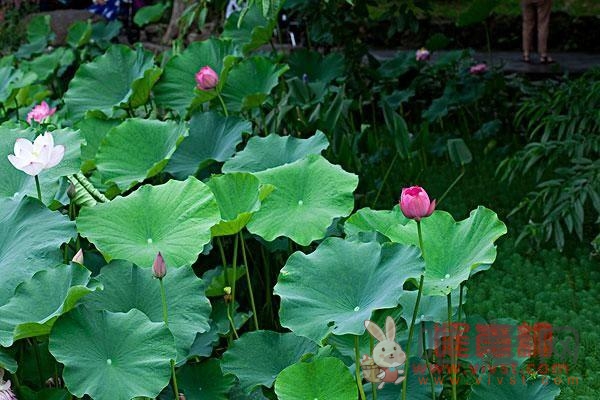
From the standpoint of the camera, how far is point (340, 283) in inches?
66.8

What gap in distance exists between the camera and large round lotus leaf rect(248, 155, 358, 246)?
200cm

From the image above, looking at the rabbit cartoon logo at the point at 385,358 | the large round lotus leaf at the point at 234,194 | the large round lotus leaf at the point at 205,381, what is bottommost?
the large round lotus leaf at the point at 205,381

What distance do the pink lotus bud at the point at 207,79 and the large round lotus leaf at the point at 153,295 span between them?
970 millimetres

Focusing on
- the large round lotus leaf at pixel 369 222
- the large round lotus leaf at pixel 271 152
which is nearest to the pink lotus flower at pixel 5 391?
the large round lotus leaf at pixel 369 222

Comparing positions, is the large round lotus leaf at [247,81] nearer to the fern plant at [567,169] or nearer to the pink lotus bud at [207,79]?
the pink lotus bud at [207,79]

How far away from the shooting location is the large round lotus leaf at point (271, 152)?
238cm

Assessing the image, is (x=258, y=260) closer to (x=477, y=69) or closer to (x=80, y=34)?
(x=477, y=69)

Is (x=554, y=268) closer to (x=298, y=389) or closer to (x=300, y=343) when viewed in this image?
(x=300, y=343)

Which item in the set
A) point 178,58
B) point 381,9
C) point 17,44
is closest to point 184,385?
point 178,58

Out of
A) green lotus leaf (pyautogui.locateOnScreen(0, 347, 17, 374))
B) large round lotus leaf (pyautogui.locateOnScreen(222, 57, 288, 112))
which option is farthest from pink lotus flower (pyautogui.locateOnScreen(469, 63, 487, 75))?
green lotus leaf (pyautogui.locateOnScreen(0, 347, 17, 374))

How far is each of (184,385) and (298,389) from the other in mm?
371

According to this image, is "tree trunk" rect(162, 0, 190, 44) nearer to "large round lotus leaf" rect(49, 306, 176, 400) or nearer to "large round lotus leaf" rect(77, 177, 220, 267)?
"large round lotus leaf" rect(77, 177, 220, 267)

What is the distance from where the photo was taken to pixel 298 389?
1596 mm

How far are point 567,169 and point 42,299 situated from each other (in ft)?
7.16
